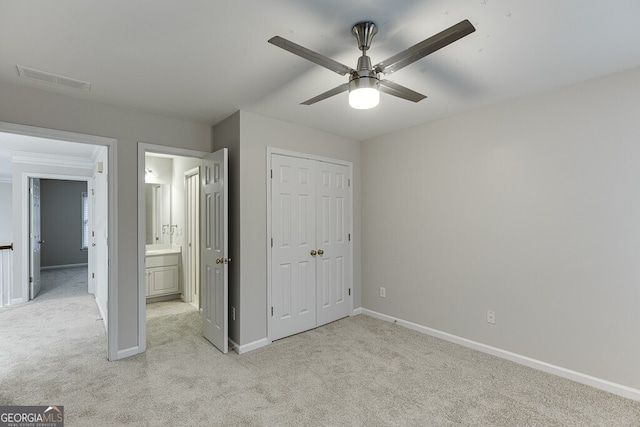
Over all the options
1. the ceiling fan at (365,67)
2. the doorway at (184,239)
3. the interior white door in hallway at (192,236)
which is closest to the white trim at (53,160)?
the doorway at (184,239)

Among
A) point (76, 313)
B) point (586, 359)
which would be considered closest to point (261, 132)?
point (586, 359)

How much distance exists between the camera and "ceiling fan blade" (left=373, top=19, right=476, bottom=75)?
48.9 inches

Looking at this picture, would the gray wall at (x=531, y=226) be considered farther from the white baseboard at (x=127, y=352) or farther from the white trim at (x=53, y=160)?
the white trim at (x=53, y=160)

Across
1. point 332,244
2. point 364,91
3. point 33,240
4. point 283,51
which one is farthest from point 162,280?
point 364,91

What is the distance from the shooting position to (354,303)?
4.19m

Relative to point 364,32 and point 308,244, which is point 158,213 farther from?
point 364,32

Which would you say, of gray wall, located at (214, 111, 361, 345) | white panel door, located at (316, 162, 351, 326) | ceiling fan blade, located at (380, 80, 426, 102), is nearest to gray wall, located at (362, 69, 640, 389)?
white panel door, located at (316, 162, 351, 326)

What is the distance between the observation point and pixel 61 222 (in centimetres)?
830

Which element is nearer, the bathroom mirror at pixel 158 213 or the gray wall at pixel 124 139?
the gray wall at pixel 124 139

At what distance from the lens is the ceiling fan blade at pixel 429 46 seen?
1.24m

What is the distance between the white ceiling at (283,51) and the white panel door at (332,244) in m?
1.26

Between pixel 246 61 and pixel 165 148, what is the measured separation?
160cm

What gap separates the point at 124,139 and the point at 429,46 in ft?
9.40

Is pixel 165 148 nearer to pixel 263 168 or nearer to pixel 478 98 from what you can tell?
pixel 263 168
